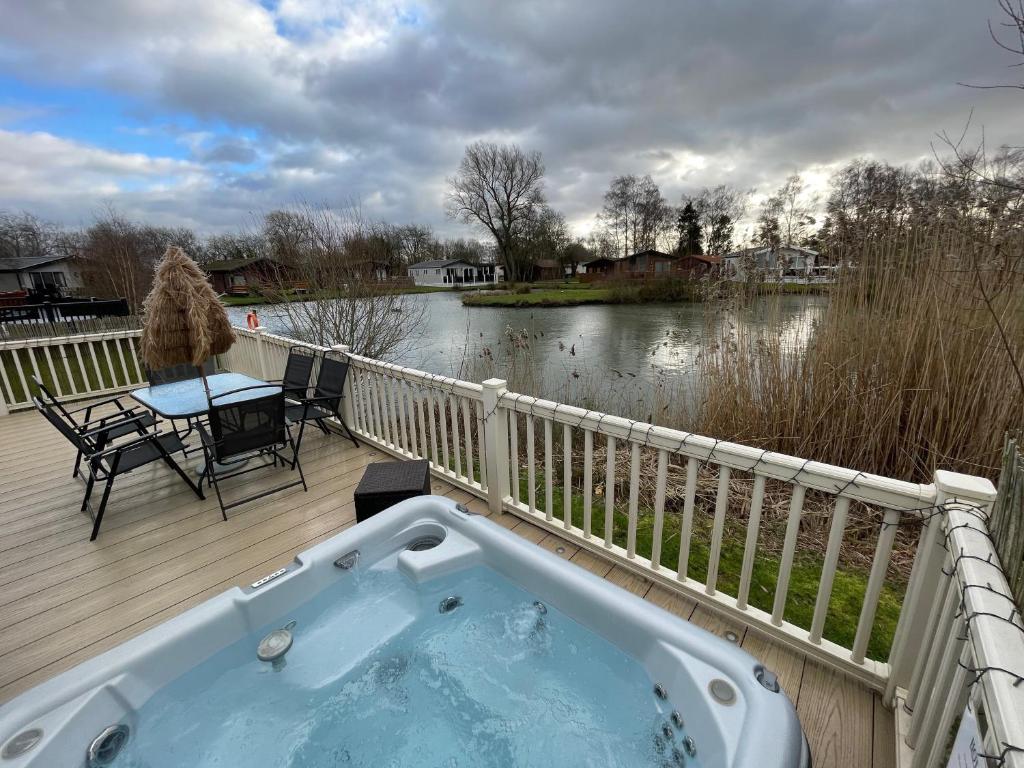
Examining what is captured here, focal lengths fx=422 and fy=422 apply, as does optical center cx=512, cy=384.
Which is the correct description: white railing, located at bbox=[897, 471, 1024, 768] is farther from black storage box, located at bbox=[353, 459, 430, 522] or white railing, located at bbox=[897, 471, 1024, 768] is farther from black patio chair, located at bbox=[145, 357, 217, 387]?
black patio chair, located at bbox=[145, 357, 217, 387]

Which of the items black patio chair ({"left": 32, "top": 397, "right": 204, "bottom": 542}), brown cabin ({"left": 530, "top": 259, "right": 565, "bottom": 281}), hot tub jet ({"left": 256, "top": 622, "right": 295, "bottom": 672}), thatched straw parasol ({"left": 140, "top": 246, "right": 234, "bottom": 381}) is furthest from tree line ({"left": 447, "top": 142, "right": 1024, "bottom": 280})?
brown cabin ({"left": 530, "top": 259, "right": 565, "bottom": 281})

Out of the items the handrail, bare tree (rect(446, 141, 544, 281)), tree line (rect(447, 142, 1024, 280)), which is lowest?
the handrail

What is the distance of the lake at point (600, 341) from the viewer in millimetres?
3275

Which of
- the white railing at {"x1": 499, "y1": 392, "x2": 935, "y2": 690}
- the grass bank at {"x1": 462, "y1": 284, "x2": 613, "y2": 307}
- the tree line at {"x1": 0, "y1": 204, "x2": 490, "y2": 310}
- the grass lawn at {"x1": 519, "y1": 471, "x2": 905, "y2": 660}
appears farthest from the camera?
the grass bank at {"x1": 462, "y1": 284, "x2": 613, "y2": 307}

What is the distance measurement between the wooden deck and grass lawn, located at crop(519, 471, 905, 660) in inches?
13.9

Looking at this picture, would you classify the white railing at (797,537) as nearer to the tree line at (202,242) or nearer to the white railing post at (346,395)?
the white railing post at (346,395)

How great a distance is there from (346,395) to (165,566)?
1918mm

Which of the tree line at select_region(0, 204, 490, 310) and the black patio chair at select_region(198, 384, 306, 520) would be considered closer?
the black patio chair at select_region(198, 384, 306, 520)

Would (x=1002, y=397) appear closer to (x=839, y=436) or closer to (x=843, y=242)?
(x=839, y=436)

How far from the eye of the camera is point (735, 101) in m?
6.84

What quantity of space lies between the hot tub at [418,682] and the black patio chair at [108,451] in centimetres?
148

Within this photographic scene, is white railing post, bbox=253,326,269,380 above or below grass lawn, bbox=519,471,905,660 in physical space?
above

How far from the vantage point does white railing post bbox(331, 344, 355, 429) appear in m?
3.84

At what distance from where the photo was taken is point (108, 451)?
251 cm
